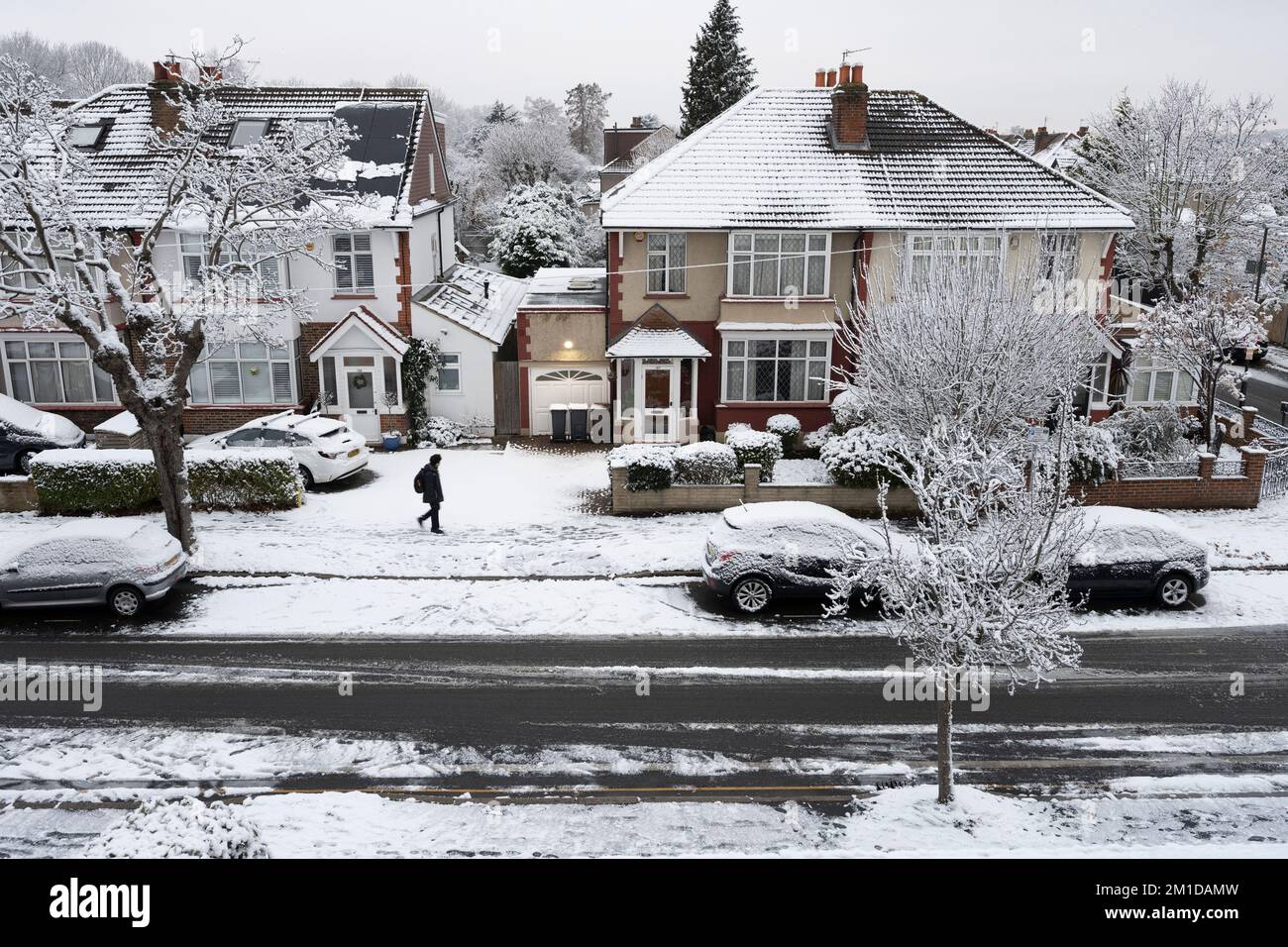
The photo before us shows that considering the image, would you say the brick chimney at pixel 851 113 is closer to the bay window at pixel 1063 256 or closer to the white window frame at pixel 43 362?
the bay window at pixel 1063 256

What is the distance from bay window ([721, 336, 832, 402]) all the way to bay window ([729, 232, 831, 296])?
127 cm

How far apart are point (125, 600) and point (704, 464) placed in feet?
37.2

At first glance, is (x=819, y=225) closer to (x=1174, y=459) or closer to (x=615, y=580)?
(x=1174, y=459)

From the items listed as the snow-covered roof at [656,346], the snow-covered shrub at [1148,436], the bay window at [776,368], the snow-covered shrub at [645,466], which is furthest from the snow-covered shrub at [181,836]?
the snow-covered shrub at [1148,436]

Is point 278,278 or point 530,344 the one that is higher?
point 278,278

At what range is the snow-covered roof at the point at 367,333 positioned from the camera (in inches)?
1006

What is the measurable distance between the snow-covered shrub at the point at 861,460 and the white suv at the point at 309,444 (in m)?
10.9

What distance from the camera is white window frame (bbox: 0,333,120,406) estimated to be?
1025 inches

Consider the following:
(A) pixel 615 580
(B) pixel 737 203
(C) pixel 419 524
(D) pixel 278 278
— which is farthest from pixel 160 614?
(B) pixel 737 203

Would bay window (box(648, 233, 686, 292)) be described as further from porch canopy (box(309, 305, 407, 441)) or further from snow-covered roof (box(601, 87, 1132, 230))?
porch canopy (box(309, 305, 407, 441))

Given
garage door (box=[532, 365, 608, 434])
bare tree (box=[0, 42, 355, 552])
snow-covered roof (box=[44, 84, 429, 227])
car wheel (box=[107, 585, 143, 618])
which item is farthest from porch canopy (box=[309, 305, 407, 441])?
car wheel (box=[107, 585, 143, 618])

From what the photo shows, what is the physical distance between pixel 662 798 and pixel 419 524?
10.6 m

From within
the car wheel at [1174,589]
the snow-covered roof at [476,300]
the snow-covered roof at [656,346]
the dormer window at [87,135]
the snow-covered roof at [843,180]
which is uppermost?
the dormer window at [87,135]

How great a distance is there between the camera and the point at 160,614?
54.1 feet
